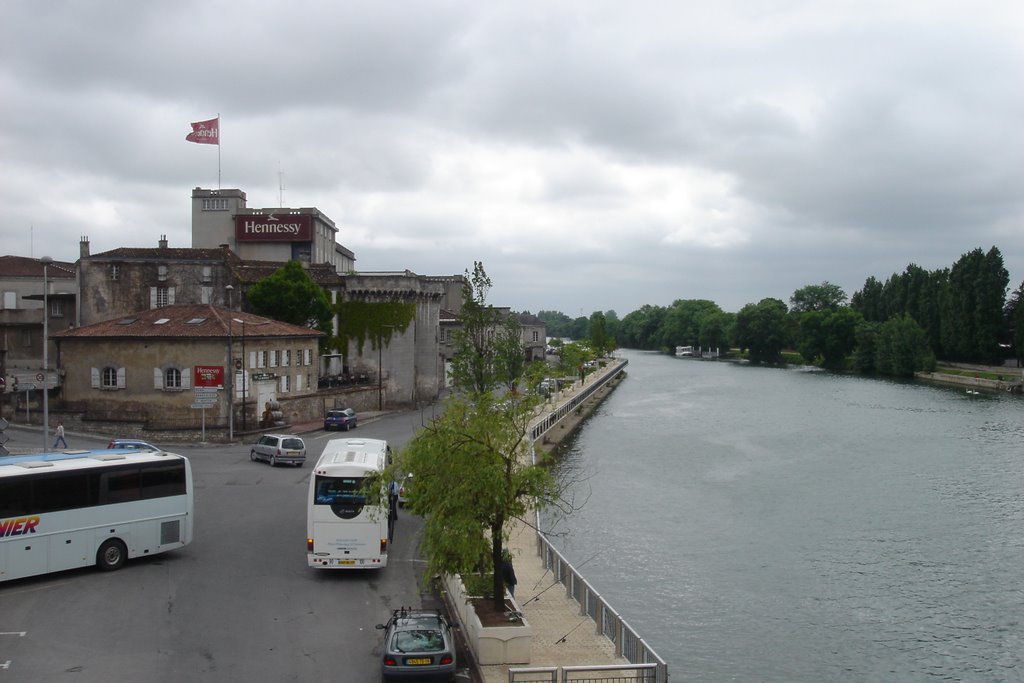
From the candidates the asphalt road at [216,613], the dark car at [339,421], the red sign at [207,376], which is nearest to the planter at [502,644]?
the asphalt road at [216,613]

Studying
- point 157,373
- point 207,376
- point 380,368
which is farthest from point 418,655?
point 380,368

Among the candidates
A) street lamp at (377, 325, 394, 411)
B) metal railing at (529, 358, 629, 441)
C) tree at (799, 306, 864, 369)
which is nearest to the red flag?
street lamp at (377, 325, 394, 411)

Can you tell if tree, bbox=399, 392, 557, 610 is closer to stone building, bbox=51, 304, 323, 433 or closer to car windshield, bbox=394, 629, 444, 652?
car windshield, bbox=394, 629, 444, 652

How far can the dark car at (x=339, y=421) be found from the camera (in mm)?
56219

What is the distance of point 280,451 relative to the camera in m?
41.7

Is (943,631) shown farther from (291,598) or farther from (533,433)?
(533,433)

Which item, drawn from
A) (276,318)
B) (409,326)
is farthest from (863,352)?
(276,318)

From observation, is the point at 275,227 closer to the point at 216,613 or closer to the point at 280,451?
the point at 280,451

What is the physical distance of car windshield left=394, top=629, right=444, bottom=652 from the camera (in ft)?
56.7

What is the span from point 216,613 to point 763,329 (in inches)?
7067

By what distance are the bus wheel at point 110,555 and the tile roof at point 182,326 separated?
25.8 metres

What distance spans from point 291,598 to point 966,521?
33.0 m

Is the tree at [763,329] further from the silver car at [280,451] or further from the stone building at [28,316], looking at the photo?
the silver car at [280,451]

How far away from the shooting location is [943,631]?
27797mm
